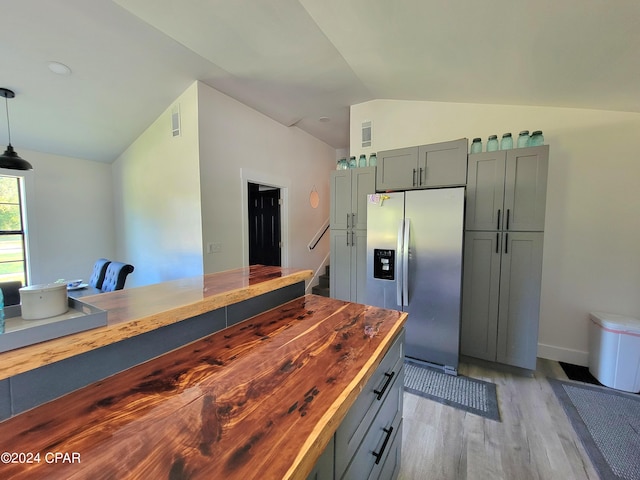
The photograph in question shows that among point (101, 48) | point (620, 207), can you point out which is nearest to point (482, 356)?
point (620, 207)

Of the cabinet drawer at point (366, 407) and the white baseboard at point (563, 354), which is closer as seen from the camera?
the cabinet drawer at point (366, 407)

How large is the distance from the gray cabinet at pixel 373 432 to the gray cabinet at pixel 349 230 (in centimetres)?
192

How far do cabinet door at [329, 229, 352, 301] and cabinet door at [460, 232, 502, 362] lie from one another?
1.29m

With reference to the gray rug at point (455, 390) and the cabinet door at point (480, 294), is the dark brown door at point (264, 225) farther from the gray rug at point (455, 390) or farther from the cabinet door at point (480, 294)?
the cabinet door at point (480, 294)

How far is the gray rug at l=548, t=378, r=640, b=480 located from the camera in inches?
61.6

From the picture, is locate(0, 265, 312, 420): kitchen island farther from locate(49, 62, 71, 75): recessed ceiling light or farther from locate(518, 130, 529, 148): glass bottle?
locate(49, 62, 71, 75): recessed ceiling light

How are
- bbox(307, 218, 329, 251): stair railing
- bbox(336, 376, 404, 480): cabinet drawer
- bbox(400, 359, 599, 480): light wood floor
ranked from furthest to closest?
bbox(307, 218, 329, 251): stair railing < bbox(400, 359, 599, 480): light wood floor < bbox(336, 376, 404, 480): cabinet drawer

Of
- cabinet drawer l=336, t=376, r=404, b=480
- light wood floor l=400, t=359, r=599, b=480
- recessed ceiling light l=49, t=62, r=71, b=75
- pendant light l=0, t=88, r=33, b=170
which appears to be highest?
recessed ceiling light l=49, t=62, r=71, b=75

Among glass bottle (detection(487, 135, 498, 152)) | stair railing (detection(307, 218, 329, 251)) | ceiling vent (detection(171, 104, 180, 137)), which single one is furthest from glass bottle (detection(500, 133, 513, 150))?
ceiling vent (detection(171, 104, 180, 137))

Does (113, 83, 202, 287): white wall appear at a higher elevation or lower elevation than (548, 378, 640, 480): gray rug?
higher

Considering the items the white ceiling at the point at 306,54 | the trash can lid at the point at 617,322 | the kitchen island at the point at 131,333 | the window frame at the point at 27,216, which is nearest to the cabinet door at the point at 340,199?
the white ceiling at the point at 306,54

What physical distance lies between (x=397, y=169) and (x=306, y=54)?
142 centimetres

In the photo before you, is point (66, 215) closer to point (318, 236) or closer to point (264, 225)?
point (264, 225)

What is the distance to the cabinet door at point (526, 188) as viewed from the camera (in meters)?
2.26
